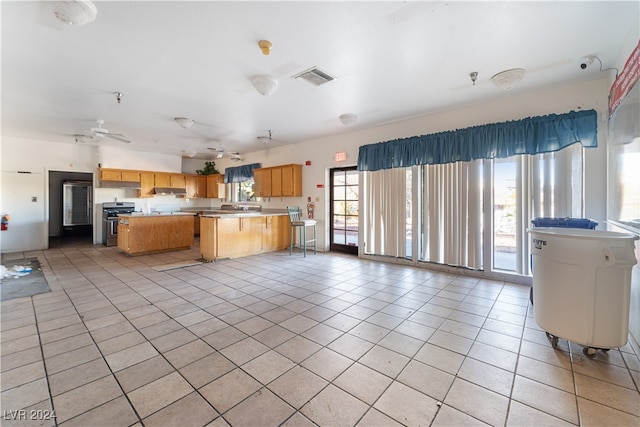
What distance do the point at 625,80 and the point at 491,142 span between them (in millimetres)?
1581

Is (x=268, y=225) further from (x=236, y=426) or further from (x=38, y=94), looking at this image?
(x=236, y=426)

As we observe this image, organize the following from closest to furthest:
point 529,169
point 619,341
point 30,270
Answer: point 619,341 → point 529,169 → point 30,270

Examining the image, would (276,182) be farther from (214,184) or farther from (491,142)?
(491,142)

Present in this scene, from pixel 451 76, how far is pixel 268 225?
4.77 meters

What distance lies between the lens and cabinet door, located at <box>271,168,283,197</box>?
7.05 meters

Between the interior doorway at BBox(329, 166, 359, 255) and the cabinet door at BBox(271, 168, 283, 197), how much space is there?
1454 mm

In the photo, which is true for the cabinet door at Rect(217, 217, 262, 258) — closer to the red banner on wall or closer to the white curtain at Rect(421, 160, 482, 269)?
the white curtain at Rect(421, 160, 482, 269)

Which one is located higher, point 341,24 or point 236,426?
point 341,24

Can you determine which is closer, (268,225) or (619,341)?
(619,341)

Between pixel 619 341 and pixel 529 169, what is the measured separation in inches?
99.2

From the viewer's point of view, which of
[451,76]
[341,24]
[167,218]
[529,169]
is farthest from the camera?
[167,218]

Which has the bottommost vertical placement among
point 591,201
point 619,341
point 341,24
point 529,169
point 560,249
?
point 619,341

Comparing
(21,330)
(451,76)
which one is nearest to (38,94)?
(21,330)

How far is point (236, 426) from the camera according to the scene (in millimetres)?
1420
